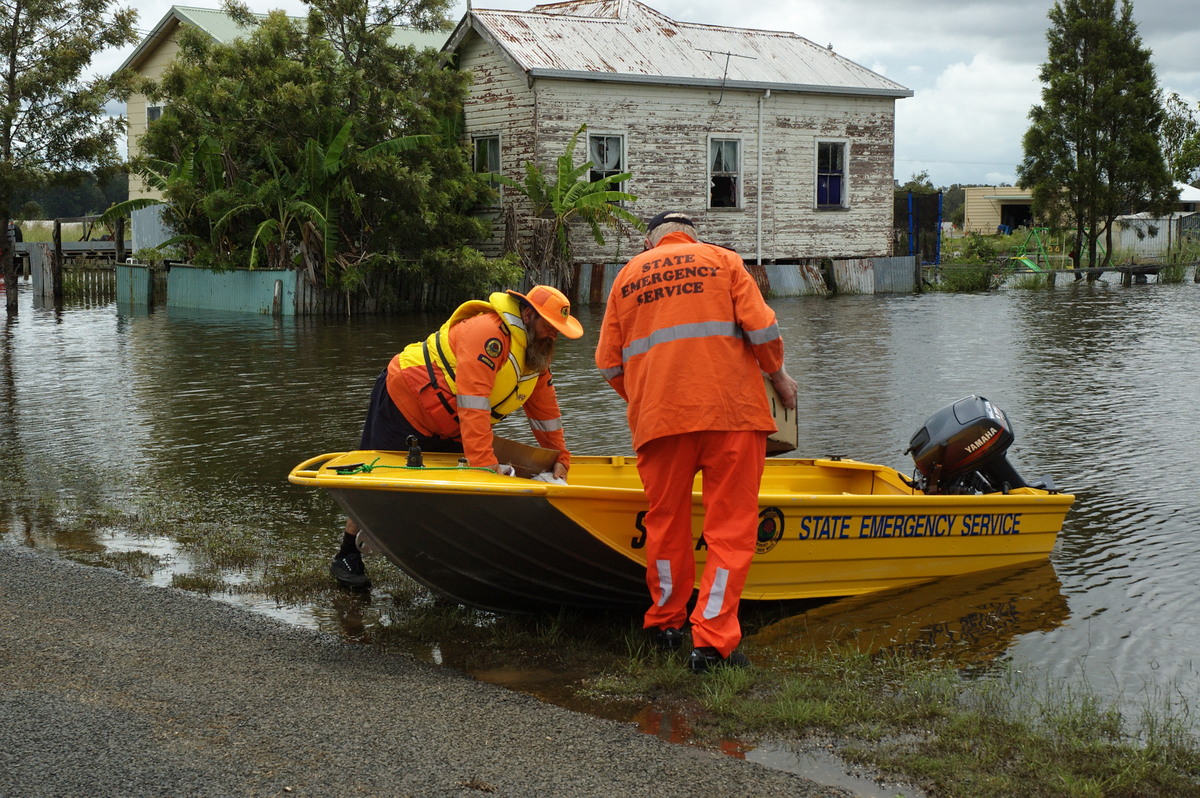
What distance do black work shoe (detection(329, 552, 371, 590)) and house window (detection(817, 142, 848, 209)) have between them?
25.0 metres

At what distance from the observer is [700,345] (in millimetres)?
5238

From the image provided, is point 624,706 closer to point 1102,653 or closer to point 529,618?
point 529,618

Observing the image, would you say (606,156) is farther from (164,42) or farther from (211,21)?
(164,42)

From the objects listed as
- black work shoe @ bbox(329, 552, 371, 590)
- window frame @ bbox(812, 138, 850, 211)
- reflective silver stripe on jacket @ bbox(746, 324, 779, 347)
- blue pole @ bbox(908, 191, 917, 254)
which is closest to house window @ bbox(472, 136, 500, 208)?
window frame @ bbox(812, 138, 850, 211)

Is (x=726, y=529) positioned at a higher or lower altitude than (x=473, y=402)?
lower

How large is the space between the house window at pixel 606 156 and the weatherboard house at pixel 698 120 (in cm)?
3

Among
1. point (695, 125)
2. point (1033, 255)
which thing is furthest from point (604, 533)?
point (1033, 255)

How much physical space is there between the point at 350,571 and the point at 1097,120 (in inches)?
1174

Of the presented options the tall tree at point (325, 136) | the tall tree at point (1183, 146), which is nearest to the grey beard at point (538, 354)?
the tall tree at point (325, 136)

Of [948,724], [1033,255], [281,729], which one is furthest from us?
[1033,255]

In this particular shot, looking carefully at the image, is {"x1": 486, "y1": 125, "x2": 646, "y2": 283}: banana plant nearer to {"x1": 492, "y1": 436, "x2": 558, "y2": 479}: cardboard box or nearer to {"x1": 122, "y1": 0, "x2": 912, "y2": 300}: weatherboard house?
{"x1": 122, "y1": 0, "x2": 912, "y2": 300}: weatherboard house

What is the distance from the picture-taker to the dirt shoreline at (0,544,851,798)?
4.00 m

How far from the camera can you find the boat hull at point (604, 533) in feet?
18.4

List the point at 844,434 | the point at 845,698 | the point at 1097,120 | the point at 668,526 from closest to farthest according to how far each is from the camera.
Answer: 1. the point at 845,698
2. the point at 668,526
3. the point at 844,434
4. the point at 1097,120
